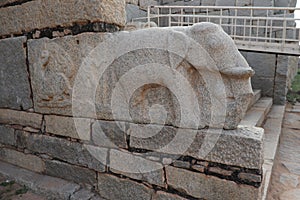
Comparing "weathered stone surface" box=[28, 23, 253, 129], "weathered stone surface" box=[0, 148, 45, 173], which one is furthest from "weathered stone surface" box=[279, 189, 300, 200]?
"weathered stone surface" box=[0, 148, 45, 173]

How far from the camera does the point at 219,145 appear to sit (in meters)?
1.51

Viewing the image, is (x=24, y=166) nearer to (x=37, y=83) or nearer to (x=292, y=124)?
(x=37, y=83)

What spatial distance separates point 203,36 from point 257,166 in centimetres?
86

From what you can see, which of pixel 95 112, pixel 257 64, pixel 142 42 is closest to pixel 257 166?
pixel 142 42

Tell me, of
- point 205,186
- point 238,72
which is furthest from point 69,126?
point 238,72

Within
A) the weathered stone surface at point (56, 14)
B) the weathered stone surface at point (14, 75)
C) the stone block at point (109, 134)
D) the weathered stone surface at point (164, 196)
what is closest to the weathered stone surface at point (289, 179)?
the weathered stone surface at point (164, 196)

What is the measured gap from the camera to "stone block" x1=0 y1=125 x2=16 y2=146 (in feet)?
8.68

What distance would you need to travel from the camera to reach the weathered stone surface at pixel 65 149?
204cm

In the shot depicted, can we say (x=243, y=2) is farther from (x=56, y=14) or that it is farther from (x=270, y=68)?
(x=56, y=14)

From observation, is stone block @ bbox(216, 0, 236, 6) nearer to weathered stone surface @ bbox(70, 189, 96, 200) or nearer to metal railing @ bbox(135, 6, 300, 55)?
metal railing @ bbox(135, 6, 300, 55)

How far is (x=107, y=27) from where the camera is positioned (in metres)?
1.91

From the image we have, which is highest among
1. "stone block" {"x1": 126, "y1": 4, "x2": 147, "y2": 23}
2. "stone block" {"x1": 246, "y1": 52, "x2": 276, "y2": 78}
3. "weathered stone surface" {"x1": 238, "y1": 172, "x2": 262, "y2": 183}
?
"stone block" {"x1": 126, "y1": 4, "x2": 147, "y2": 23}

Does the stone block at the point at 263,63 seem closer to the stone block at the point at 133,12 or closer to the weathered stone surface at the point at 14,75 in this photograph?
the stone block at the point at 133,12

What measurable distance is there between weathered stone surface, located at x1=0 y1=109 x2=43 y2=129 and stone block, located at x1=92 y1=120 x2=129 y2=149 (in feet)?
2.39
